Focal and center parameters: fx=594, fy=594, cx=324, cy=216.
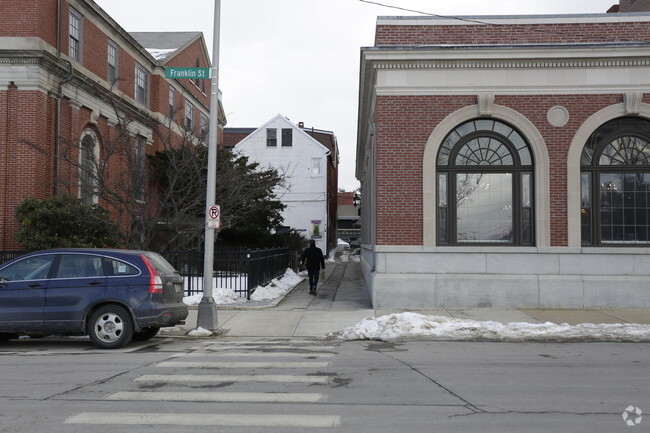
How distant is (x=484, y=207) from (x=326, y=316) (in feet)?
16.5

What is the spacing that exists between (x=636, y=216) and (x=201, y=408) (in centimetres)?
1320

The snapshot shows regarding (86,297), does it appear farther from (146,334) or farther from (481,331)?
(481,331)

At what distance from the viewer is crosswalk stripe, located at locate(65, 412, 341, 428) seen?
214 inches

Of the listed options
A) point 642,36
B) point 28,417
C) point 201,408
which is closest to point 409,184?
point 642,36

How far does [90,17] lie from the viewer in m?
23.6

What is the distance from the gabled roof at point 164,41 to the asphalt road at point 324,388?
2464cm

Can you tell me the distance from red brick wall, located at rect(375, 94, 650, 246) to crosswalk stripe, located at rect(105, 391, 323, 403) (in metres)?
8.76

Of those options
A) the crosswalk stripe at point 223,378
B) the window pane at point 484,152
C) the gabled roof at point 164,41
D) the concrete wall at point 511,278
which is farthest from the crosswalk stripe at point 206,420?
the gabled roof at point 164,41

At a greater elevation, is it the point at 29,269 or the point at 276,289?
the point at 29,269

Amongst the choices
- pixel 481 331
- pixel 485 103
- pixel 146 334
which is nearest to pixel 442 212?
pixel 485 103

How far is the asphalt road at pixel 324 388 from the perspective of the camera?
5.50 meters

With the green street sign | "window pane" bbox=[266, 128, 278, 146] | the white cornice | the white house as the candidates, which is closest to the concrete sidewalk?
the green street sign

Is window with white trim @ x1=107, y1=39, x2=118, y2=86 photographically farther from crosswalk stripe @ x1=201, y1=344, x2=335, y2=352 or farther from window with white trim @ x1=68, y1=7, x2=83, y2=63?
crosswalk stripe @ x1=201, y1=344, x2=335, y2=352

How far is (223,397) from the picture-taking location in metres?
6.48
